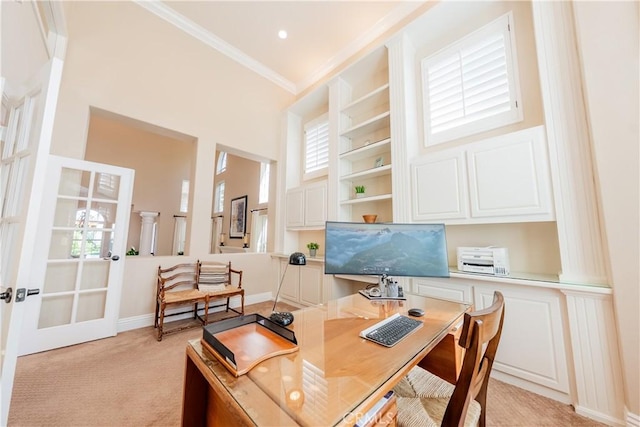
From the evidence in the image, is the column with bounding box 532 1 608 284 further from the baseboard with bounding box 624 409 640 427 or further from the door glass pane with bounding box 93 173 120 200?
the door glass pane with bounding box 93 173 120 200

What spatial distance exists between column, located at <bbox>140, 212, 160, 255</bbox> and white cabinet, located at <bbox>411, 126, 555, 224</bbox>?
259 inches

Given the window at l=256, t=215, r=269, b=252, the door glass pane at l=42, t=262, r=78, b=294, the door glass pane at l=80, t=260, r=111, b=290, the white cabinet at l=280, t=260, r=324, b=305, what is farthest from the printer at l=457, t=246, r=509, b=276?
the window at l=256, t=215, r=269, b=252

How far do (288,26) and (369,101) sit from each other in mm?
1684

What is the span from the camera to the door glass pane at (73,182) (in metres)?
2.51

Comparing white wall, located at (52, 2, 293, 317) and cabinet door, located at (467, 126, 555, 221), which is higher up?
white wall, located at (52, 2, 293, 317)

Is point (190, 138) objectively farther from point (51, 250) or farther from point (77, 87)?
point (51, 250)

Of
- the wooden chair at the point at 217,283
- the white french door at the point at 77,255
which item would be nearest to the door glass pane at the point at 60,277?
the white french door at the point at 77,255

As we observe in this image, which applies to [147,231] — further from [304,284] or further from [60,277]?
[304,284]

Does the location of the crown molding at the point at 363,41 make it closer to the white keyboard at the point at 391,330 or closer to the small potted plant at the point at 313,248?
the small potted plant at the point at 313,248

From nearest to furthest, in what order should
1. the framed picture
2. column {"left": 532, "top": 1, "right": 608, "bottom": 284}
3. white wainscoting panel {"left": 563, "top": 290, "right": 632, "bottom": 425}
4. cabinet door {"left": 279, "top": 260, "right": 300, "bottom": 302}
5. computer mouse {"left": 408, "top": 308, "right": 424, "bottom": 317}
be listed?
computer mouse {"left": 408, "top": 308, "right": 424, "bottom": 317}
white wainscoting panel {"left": 563, "top": 290, "right": 632, "bottom": 425}
column {"left": 532, "top": 1, "right": 608, "bottom": 284}
cabinet door {"left": 279, "top": 260, "right": 300, "bottom": 302}
the framed picture

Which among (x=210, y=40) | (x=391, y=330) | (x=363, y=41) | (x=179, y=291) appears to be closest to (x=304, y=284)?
(x=179, y=291)

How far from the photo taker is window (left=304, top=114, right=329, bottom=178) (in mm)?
4078

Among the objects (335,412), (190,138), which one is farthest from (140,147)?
(335,412)

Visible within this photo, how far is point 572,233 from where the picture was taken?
171 cm
